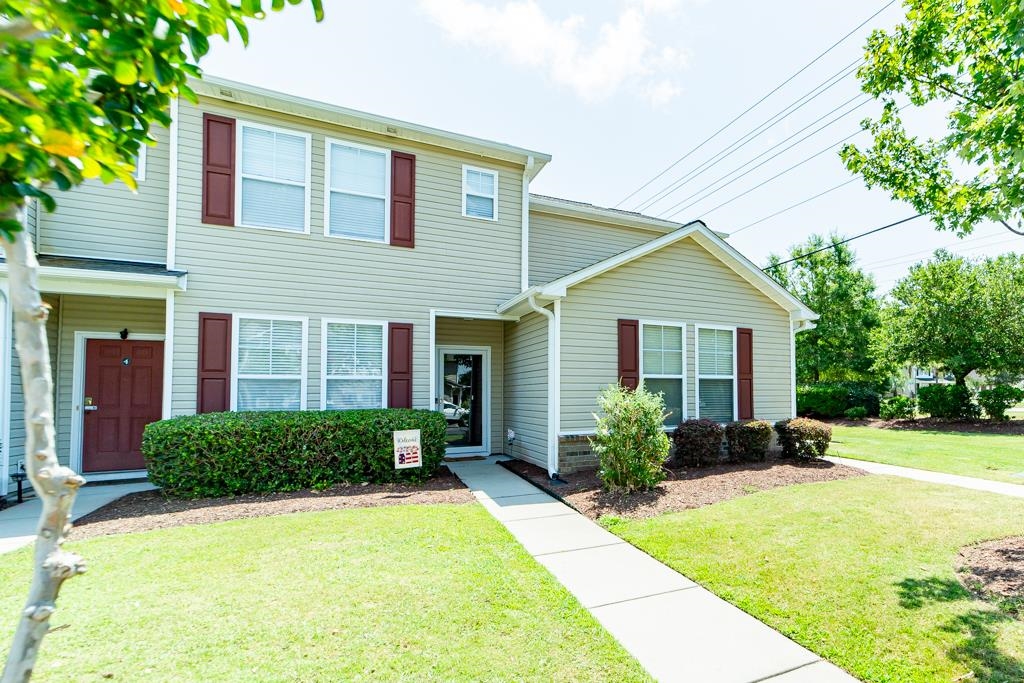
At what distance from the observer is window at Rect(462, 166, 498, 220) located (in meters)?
9.02

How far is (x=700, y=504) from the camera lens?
6090mm

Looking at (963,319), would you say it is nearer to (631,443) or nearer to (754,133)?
(754,133)

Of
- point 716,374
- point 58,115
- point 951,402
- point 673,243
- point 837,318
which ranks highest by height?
point 673,243

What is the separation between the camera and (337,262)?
26.6 ft

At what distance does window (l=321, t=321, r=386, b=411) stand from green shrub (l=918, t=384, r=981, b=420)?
18974 mm

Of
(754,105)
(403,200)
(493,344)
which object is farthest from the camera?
(754,105)

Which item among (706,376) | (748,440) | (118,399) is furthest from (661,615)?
(118,399)

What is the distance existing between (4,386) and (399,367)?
5.13m

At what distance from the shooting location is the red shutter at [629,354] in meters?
8.44

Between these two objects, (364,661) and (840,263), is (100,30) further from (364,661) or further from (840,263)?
(840,263)

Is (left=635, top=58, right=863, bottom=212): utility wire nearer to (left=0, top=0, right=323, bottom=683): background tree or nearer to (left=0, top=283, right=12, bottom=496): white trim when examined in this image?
(left=0, top=0, right=323, bottom=683): background tree

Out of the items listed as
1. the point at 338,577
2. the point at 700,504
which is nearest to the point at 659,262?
the point at 700,504

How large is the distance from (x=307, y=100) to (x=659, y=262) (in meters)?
6.58

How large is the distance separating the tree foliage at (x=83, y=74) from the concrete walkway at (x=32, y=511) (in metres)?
5.13
